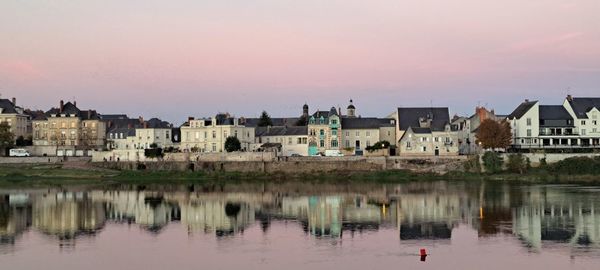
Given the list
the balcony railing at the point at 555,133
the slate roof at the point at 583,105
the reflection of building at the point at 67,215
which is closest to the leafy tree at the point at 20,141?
the reflection of building at the point at 67,215

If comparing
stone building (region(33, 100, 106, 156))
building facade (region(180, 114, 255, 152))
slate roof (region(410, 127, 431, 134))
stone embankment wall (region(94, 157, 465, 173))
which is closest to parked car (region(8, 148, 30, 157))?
stone building (region(33, 100, 106, 156))

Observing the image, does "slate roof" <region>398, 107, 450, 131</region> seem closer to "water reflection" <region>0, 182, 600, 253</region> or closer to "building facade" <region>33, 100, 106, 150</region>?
"water reflection" <region>0, 182, 600, 253</region>

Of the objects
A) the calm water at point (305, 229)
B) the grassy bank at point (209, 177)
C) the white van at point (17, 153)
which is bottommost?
the calm water at point (305, 229)

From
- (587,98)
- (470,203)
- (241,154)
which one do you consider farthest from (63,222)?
A: (587,98)

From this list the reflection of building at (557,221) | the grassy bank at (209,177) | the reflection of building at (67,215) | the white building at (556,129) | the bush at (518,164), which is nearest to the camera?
the reflection of building at (557,221)

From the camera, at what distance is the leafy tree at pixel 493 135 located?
221 feet

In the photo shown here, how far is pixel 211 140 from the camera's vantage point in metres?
78.1

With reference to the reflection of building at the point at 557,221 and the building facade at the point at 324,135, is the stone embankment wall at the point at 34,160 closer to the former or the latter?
the building facade at the point at 324,135

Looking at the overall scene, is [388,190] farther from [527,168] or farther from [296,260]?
[296,260]

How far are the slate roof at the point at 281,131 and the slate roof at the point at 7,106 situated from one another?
29055mm

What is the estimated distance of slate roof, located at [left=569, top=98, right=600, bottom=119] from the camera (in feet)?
239

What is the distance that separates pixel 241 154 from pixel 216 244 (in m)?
41.9

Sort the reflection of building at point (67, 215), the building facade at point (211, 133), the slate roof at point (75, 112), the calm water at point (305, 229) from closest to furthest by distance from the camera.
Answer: the calm water at point (305, 229) → the reflection of building at point (67, 215) → the building facade at point (211, 133) → the slate roof at point (75, 112)

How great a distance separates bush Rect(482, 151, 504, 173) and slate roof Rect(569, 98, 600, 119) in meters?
12.7
